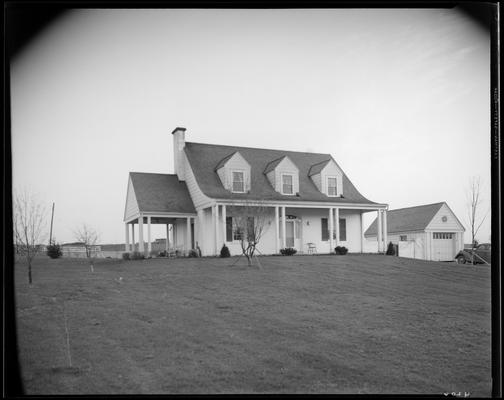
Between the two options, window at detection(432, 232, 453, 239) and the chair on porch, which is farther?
window at detection(432, 232, 453, 239)

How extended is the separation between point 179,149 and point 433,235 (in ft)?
46.5

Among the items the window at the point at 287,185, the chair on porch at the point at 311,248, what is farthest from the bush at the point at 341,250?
the window at the point at 287,185

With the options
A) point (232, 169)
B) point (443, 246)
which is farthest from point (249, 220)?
point (443, 246)

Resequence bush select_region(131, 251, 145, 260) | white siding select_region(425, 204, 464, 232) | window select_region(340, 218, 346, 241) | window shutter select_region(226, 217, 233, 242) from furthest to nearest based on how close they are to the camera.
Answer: white siding select_region(425, 204, 464, 232) < window select_region(340, 218, 346, 241) < window shutter select_region(226, 217, 233, 242) < bush select_region(131, 251, 145, 260)

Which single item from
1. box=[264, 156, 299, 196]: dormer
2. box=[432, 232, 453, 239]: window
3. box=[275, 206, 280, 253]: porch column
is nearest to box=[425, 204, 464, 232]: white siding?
box=[432, 232, 453, 239]: window

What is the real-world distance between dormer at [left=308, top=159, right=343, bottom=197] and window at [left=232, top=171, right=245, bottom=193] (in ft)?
12.2

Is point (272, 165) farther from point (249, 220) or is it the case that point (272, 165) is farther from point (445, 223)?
point (445, 223)

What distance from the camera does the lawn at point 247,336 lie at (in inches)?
215

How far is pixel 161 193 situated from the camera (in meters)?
17.8

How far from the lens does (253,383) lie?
212 inches

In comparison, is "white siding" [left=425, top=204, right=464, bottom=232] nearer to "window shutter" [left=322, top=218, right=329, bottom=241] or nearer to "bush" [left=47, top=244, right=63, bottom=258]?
"window shutter" [left=322, top=218, right=329, bottom=241]

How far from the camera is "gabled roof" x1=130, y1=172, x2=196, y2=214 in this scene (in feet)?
56.2

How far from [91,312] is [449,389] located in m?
5.60
